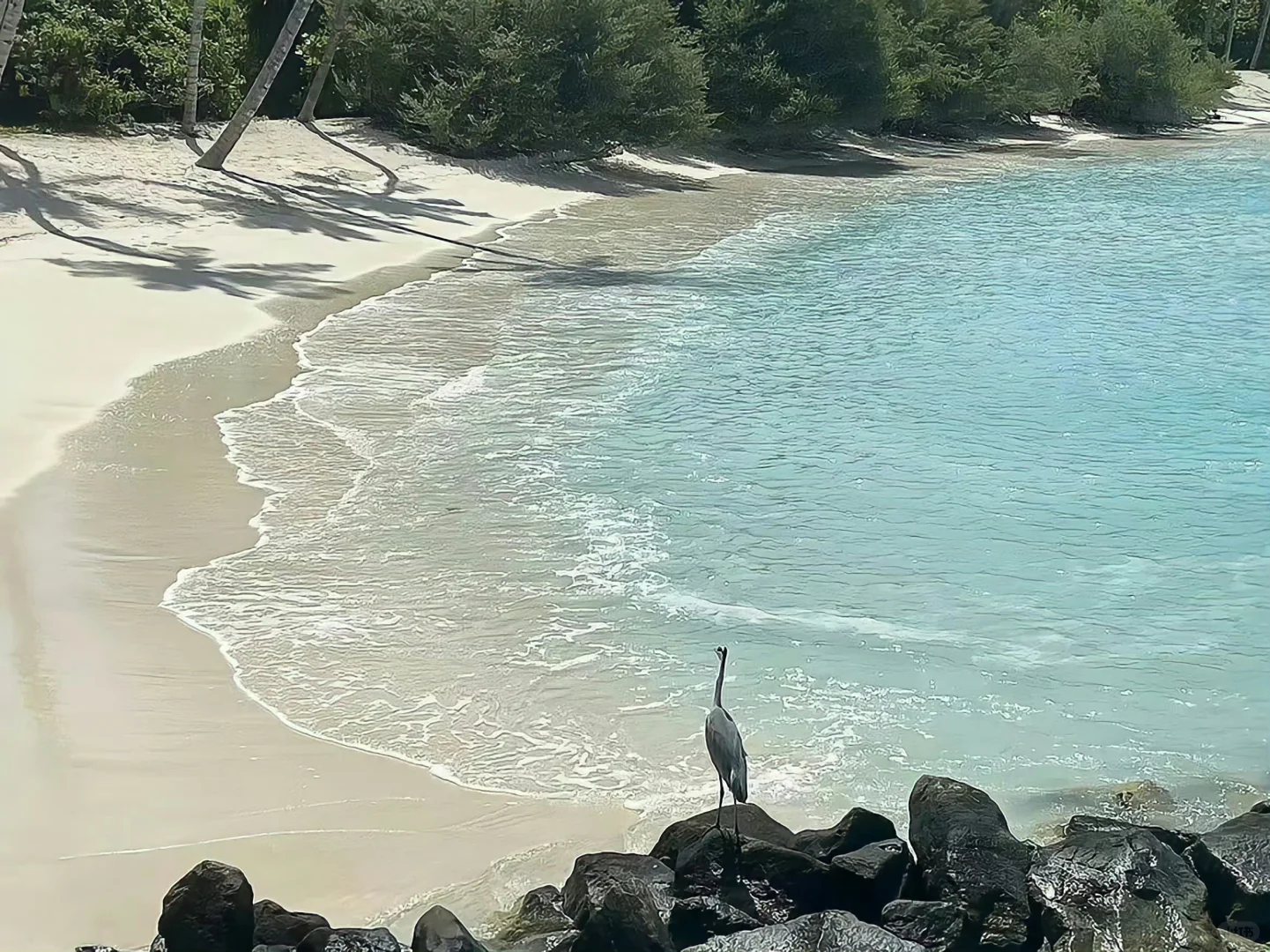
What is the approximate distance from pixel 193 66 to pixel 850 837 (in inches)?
812

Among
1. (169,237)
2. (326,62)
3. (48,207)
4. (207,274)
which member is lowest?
(207,274)

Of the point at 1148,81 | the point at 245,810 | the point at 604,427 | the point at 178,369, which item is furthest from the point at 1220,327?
the point at 1148,81

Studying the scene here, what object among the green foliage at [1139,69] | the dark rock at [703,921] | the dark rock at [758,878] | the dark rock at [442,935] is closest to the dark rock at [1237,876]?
the dark rock at [758,878]

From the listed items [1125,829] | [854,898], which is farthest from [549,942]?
[1125,829]

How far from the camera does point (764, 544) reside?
400 inches

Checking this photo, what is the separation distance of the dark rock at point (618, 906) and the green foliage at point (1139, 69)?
46.8m

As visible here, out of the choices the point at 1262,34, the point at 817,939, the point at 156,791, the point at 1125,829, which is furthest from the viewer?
the point at 1262,34

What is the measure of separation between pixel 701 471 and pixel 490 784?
214 inches

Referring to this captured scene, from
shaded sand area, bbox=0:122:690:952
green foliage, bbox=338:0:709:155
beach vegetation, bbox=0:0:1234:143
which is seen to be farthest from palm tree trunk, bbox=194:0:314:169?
green foliage, bbox=338:0:709:155

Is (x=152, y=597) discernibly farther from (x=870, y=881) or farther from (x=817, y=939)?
(x=817, y=939)

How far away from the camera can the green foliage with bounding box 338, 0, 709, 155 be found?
1100 inches

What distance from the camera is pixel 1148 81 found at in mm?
48188

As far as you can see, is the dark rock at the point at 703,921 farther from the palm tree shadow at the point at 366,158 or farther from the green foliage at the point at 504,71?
the green foliage at the point at 504,71

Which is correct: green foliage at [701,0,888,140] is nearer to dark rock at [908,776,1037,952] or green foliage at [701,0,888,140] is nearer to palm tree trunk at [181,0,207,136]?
palm tree trunk at [181,0,207,136]
